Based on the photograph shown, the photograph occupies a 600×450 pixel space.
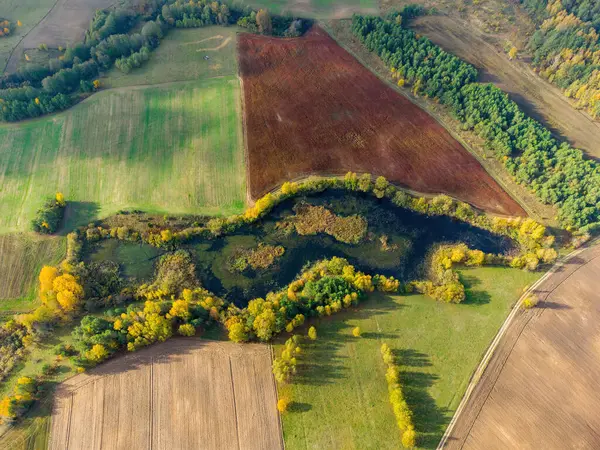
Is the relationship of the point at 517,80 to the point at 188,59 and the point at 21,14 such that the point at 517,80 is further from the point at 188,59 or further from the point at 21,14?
the point at 21,14

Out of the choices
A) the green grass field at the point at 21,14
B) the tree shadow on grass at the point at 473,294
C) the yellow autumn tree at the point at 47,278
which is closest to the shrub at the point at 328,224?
the tree shadow on grass at the point at 473,294

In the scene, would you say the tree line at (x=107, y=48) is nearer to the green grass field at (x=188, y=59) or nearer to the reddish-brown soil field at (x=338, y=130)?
the green grass field at (x=188, y=59)

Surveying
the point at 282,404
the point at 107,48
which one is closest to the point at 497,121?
the point at 282,404

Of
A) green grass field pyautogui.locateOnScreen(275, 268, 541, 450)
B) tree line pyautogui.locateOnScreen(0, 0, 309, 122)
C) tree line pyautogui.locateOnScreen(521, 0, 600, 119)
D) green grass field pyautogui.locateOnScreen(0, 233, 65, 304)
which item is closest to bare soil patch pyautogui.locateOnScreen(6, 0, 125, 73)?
tree line pyautogui.locateOnScreen(0, 0, 309, 122)

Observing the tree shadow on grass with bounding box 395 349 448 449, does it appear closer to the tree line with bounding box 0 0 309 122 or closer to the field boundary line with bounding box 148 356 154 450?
the field boundary line with bounding box 148 356 154 450

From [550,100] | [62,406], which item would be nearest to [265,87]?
[550,100]
